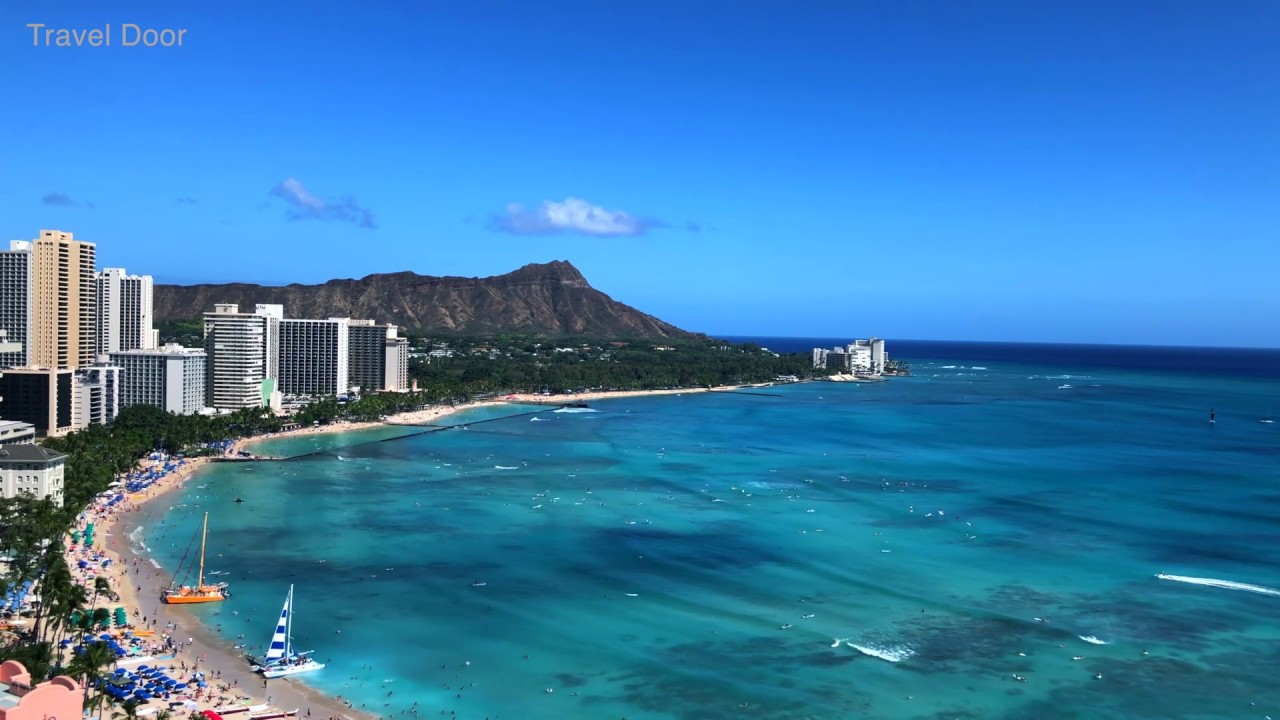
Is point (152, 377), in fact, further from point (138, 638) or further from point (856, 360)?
point (856, 360)

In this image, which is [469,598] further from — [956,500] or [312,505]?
[956,500]

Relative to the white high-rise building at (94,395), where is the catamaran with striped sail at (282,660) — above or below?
below

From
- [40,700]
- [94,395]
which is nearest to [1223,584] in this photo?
[40,700]

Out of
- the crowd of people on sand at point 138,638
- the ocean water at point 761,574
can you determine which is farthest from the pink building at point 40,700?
the ocean water at point 761,574

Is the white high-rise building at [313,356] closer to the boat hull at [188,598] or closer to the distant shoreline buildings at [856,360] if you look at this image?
the boat hull at [188,598]

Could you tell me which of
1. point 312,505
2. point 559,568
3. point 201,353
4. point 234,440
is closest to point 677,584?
point 559,568

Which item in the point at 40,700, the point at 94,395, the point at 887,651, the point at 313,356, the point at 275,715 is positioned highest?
the point at 313,356
